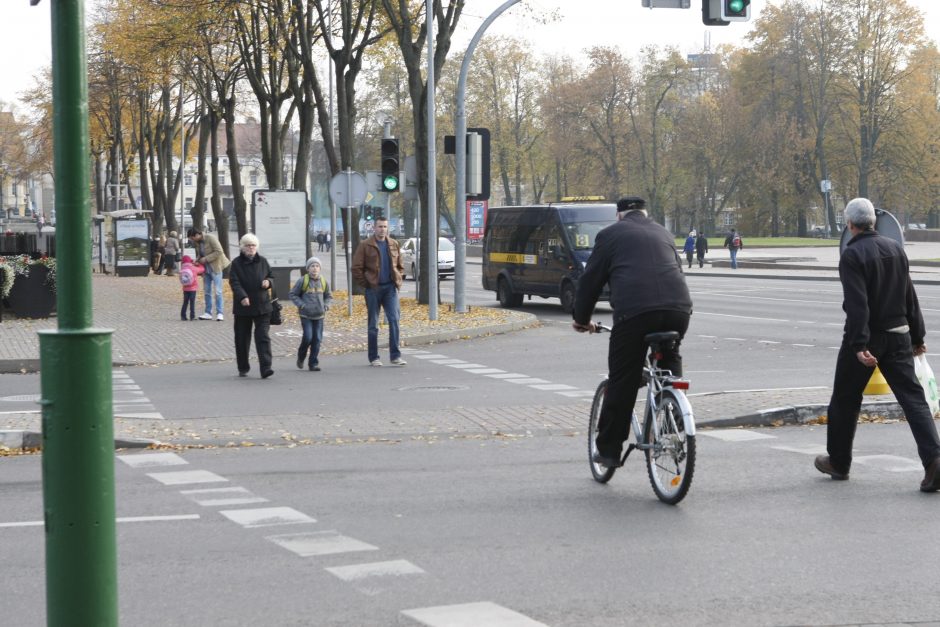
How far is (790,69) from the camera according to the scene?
72938 mm

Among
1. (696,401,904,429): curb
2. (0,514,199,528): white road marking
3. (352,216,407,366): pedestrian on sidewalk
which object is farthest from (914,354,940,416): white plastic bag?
(352,216,407,366): pedestrian on sidewalk

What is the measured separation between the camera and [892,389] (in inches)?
317

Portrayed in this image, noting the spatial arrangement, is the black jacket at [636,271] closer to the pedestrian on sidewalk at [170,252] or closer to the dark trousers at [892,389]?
the dark trousers at [892,389]

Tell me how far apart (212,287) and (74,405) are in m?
22.6

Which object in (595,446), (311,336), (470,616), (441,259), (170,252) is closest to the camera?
(470,616)

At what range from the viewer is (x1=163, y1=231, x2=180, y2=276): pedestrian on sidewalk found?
174 ft

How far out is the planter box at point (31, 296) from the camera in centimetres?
2455

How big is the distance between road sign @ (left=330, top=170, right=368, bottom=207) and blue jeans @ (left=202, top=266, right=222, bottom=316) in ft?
8.86

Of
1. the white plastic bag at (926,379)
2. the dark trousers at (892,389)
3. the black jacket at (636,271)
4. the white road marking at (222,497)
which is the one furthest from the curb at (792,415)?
the white road marking at (222,497)

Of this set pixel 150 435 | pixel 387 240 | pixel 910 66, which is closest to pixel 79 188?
pixel 150 435

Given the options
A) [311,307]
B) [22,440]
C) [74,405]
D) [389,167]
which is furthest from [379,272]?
[74,405]

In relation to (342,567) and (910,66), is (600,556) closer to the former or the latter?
(342,567)

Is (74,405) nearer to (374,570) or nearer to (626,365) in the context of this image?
(374,570)

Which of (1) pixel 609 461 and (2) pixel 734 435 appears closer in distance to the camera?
(1) pixel 609 461
